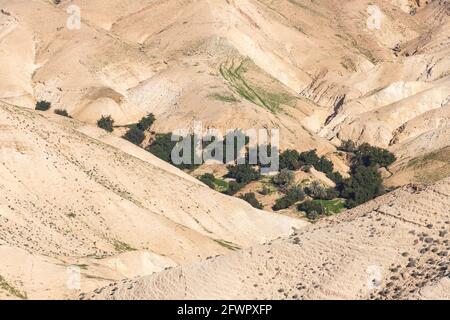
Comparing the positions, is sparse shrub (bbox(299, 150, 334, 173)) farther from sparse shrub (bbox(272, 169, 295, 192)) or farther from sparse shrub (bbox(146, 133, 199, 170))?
sparse shrub (bbox(146, 133, 199, 170))

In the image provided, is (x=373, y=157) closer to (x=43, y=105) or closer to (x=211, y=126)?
(x=211, y=126)

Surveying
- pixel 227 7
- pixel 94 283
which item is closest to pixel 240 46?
pixel 227 7

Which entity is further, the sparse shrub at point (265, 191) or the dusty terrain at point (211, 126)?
the sparse shrub at point (265, 191)

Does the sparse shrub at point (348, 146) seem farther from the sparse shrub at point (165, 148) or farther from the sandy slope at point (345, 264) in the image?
the sandy slope at point (345, 264)

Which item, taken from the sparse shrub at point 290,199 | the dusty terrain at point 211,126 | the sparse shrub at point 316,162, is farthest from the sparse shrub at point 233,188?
the sparse shrub at point 316,162

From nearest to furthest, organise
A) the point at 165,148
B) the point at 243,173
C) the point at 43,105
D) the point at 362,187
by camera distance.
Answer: the point at 362,187, the point at 243,173, the point at 165,148, the point at 43,105

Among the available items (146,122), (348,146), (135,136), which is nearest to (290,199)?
(135,136)
